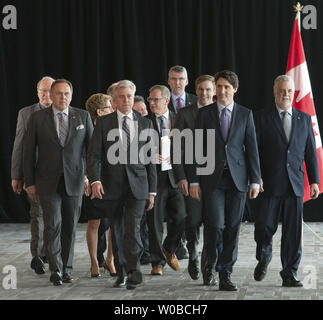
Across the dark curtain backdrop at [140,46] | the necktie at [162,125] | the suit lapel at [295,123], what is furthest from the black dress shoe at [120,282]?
the dark curtain backdrop at [140,46]

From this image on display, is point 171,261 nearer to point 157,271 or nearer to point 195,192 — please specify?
point 157,271

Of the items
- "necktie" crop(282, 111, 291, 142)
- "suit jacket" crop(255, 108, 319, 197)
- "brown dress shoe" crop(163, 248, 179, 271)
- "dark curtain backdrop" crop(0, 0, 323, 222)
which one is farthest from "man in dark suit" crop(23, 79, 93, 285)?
"dark curtain backdrop" crop(0, 0, 323, 222)

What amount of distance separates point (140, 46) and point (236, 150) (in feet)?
16.1

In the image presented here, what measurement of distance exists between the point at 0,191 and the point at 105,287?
488 centimetres

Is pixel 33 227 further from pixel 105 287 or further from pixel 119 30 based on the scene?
pixel 119 30

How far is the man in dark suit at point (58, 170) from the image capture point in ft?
18.7

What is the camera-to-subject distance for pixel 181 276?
6020mm

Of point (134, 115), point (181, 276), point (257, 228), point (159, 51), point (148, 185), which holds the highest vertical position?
point (159, 51)

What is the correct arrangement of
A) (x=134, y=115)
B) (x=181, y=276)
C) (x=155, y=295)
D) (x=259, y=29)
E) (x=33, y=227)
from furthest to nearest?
(x=259, y=29) < (x=33, y=227) < (x=181, y=276) < (x=134, y=115) < (x=155, y=295)

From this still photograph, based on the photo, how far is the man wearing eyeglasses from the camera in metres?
6.67

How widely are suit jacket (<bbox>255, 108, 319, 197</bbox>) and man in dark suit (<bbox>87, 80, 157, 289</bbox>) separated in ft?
2.85

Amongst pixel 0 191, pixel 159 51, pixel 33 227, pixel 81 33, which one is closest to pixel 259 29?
pixel 159 51

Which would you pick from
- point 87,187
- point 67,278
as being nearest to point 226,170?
point 87,187

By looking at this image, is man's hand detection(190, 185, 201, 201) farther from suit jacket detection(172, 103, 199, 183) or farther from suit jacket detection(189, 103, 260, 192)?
suit jacket detection(172, 103, 199, 183)
